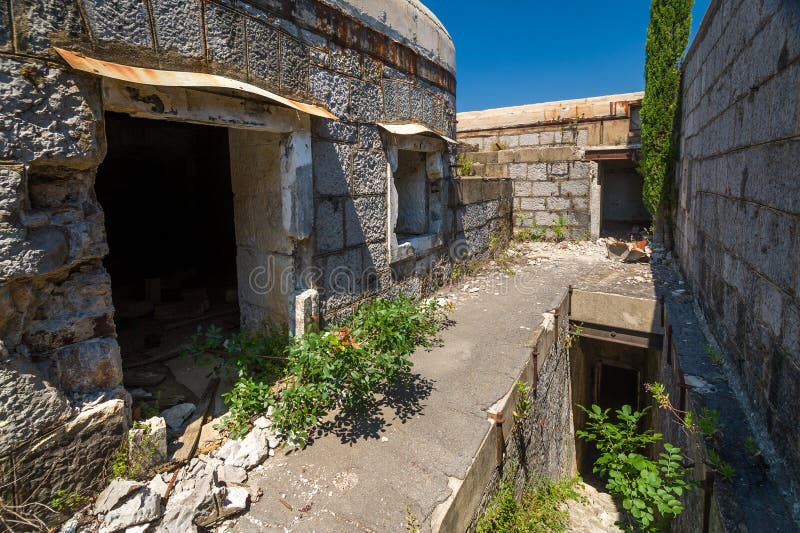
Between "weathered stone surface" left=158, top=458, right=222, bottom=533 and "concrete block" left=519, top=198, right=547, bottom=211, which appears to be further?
"concrete block" left=519, top=198, right=547, bottom=211

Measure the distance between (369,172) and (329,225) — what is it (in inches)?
29.1

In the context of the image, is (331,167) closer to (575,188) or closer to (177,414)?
(177,414)

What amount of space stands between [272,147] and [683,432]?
11.5 ft

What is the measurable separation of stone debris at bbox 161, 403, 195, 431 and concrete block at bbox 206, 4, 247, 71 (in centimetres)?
224

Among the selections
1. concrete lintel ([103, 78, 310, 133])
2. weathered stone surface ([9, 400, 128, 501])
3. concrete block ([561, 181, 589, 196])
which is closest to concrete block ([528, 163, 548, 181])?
concrete block ([561, 181, 589, 196])

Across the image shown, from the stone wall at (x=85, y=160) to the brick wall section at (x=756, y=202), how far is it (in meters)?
2.81

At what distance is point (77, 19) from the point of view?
1987mm

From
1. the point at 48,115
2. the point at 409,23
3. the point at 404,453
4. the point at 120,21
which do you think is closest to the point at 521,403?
A: the point at 404,453

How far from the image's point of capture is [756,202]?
2490mm

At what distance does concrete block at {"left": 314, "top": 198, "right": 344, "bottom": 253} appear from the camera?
11.3ft

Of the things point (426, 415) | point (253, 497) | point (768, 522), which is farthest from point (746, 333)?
point (253, 497)

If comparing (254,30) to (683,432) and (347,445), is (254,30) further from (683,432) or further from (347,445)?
(683,432)

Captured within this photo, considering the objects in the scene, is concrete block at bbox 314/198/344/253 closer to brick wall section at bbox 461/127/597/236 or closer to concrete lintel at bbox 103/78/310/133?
concrete lintel at bbox 103/78/310/133

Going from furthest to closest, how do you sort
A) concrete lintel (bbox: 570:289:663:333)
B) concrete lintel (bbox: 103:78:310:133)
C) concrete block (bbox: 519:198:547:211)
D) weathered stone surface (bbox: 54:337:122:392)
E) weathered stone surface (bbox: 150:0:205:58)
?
1. concrete block (bbox: 519:198:547:211)
2. concrete lintel (bbox: 570:289:663:333)
3. weathered stone surface (bbox: 150:0:205:58)
4. concrete lintel (bbox: 103:78:310:133)
5. weathered stone surface (bbox: 54:337:122:392)
